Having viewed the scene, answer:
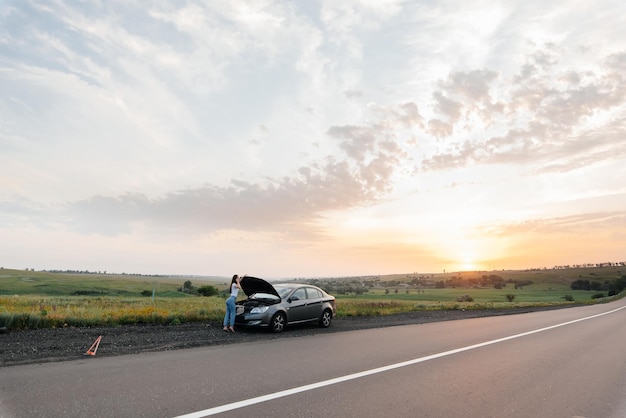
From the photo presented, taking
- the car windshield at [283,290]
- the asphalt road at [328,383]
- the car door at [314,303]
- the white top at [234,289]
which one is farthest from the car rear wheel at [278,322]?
the asphalt road at [328,383]

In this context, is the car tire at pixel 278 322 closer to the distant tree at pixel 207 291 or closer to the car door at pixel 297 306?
the car door at pixel 297 306

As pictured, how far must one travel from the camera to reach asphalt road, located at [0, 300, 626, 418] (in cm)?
545

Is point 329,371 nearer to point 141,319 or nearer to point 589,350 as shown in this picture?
point 589,350

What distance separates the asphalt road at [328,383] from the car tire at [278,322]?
2.59m

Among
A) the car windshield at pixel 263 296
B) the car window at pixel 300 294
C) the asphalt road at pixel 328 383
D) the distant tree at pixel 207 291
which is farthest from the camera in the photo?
the distant tree at pixel 207 291

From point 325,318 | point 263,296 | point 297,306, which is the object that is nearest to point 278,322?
point 297,306

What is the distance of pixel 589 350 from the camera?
37.5 feet

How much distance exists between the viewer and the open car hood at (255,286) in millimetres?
14870

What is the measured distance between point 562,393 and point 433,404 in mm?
2451

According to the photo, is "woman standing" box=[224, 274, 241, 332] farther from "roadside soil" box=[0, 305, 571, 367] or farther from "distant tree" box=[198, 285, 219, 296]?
"distant tree" box=[198, 285, 219, 296]

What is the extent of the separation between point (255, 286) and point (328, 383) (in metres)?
8.62

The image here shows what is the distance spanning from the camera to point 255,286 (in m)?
15.1

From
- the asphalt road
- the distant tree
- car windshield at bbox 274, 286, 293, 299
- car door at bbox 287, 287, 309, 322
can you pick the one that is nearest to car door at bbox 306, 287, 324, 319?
car door at bbox 287, 287, 309, 322

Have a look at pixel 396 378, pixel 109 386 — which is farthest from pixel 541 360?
pixel 109 386
